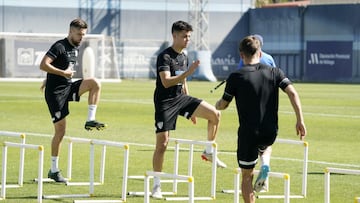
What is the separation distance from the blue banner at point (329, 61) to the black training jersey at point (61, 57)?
2164 inches

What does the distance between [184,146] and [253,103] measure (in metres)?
10.1

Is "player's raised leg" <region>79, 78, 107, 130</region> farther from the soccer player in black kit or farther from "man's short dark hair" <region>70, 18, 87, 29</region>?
the soccer player in black kit

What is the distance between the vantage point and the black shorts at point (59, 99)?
1533 cm

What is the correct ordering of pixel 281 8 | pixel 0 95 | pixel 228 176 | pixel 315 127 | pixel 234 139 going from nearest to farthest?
pixel 228 176 < pixel 234 139 < pixel 315 127 < pixel 0 95 < pixel 281 8

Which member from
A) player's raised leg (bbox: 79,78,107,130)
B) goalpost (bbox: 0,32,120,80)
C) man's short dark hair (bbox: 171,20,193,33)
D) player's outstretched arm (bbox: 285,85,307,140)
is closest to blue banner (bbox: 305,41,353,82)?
goalpost (bbox: 0,32,120,80)

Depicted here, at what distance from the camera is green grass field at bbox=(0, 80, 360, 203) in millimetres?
14562

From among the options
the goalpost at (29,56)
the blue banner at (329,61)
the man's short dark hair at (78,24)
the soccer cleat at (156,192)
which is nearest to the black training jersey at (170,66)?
the soccer cleat at (156,192)

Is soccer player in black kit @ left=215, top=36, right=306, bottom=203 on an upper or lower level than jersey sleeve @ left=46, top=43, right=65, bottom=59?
lower

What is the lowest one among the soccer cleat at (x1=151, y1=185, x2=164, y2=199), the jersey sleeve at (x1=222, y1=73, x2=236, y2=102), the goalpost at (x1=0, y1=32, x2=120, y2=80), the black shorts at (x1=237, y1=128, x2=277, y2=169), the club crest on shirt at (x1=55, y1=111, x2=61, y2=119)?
the soccer cleat at (x1=151, y1=185, x2=164, y2=199)

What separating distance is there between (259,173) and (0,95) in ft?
103

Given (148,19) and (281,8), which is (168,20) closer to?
(148,19)

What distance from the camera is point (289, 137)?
933 inches

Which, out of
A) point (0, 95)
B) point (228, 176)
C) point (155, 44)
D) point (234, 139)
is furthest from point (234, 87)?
point (155, 44)

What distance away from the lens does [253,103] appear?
11.1 meters
